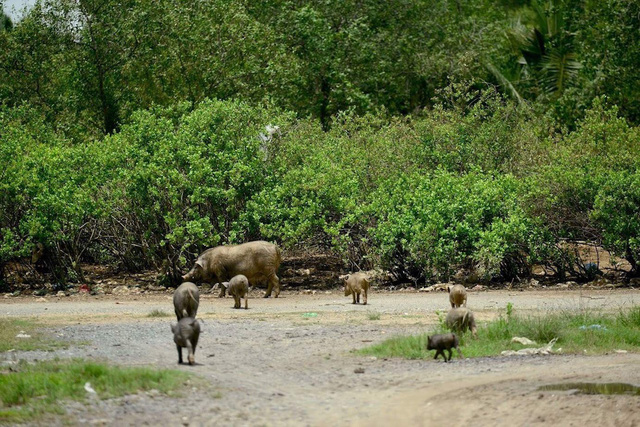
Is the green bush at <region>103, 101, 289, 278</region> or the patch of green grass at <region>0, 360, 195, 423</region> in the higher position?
the green bush at <region>103, 101, 289, 278</region>

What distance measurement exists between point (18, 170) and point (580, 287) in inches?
536

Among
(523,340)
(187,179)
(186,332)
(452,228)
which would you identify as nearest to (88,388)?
(186,332)

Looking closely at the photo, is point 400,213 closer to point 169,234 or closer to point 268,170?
point 268,170

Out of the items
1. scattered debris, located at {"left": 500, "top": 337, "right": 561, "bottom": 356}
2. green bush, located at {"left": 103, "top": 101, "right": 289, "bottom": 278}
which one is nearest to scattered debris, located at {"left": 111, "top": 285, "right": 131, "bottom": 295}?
green bush, located at {"left": 103, "top": 101, "right": 289, "bottom": 278}

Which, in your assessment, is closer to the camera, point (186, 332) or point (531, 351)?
point (186, 332)

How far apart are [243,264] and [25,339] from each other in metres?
8.36

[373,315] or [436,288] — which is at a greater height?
[436,288]

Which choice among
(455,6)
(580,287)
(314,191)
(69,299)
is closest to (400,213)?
(314,191)

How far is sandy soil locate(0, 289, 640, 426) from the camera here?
33.9ft

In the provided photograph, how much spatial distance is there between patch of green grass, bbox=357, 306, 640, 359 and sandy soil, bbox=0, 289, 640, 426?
39 cm

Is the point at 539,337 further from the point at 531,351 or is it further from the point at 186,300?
the point at 186,300

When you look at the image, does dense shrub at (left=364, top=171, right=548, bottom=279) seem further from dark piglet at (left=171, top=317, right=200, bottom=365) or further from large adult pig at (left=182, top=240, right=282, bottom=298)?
dark piglet at (left=171, top=317, right=200, bottom=365)

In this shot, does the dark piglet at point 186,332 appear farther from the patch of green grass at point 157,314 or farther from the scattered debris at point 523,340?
the patch of green grass at point 157,314

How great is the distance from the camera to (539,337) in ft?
48.6
